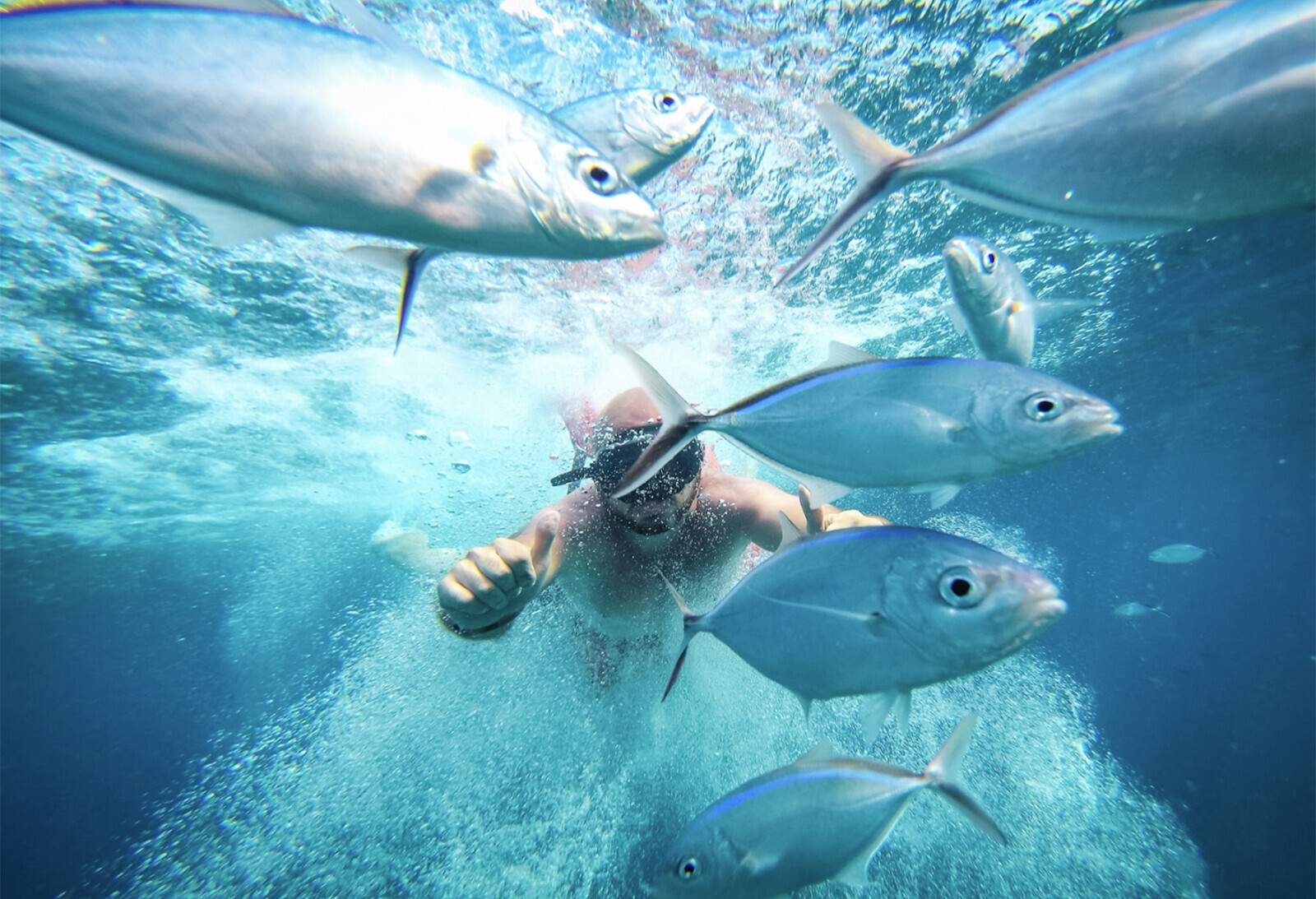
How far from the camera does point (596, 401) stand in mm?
16297

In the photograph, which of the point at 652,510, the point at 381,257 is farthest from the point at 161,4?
the point at 652,510

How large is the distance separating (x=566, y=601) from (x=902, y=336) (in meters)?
13.3

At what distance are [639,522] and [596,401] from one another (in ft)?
41.3

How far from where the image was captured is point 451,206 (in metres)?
0.96

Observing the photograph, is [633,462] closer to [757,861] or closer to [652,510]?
[652,510]

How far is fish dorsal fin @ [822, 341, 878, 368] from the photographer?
163 centimetres

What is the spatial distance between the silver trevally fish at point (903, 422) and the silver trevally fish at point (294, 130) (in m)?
0.53

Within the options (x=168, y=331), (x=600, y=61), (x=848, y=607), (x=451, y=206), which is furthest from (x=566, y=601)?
(x=168, y=331)

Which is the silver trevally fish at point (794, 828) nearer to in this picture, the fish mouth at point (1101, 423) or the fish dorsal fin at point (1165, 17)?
the fish mouth at point (1101, 423)

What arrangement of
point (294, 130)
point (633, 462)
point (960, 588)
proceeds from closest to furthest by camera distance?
1. point (294, 130)
2. point (960, 588)
3. point (633, 462)

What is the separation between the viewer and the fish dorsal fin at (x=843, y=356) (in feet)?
5.35

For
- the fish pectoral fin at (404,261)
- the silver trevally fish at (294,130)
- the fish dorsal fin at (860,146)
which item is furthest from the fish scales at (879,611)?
the fish pectoral fin at (404,261)

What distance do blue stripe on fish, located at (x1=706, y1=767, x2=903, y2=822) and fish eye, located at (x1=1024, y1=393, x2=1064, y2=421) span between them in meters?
1.61

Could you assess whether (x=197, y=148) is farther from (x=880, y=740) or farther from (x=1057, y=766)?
(x=1057, y=766)
